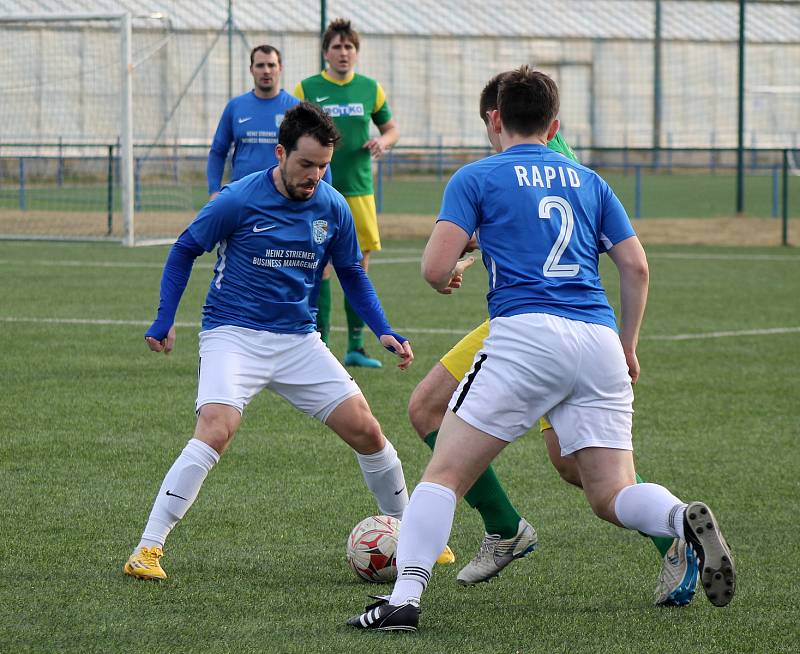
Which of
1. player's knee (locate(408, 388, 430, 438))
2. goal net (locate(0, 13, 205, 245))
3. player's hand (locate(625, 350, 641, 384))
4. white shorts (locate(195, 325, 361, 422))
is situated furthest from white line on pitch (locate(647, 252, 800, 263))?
player's hand (locate(625, 350, 641, 384))

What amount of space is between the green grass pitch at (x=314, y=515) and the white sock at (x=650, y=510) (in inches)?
14.0

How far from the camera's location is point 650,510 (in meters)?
4.02

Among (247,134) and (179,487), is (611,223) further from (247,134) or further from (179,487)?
(247,134)

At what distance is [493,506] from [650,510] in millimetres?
922

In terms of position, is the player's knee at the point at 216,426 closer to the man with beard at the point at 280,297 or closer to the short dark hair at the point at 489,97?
the man with beard at the point at 280,297

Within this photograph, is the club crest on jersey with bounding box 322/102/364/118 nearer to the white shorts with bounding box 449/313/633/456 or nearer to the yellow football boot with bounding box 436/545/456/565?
the yellow football boot with bounding box 436/545/456/565

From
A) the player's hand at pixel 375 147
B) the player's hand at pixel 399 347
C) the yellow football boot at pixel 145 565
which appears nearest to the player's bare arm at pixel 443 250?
the player's hand at pixel 399 347

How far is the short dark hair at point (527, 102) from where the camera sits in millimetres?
4074

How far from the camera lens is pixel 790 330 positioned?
1175cm

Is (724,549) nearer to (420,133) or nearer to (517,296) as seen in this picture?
(517,296)

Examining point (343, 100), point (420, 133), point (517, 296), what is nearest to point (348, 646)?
point (517, 296)

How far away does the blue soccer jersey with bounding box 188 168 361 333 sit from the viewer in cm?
501

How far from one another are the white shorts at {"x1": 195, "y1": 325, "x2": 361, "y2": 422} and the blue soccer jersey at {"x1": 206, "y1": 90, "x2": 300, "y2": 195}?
4.97 m

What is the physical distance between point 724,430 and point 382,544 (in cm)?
329
